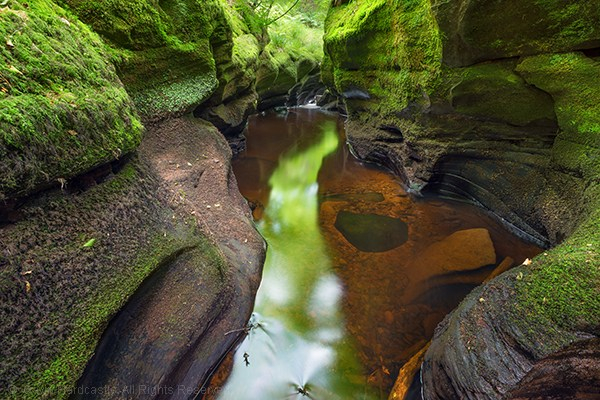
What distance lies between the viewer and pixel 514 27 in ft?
11.2

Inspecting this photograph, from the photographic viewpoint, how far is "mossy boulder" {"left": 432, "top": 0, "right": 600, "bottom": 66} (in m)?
3.03

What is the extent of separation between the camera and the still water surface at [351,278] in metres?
2.79

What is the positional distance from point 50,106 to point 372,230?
4.31 m

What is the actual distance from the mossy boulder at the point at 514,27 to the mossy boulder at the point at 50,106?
156 inches

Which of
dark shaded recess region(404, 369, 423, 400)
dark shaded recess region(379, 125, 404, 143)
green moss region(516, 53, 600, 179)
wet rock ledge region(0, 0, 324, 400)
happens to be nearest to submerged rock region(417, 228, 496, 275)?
green moss region(516, 53, 600, 179)

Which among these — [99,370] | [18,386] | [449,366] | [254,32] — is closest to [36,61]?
[18,386]

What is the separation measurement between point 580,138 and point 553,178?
0.65 metres

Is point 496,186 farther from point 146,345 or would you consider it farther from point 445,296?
point 146,345

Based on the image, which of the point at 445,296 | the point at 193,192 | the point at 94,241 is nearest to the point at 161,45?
the point at 193,192

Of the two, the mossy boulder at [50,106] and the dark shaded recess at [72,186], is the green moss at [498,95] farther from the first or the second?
the dark shaded recess at [72,186]

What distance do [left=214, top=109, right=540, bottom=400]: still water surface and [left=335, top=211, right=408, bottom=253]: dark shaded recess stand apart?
2cm

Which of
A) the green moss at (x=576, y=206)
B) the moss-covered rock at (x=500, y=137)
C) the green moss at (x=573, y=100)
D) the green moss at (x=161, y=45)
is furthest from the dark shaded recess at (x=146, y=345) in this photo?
the green moss at (x=573, y=100)

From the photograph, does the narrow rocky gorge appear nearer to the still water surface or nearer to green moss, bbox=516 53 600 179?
green moss, bbox=516 53 600 179

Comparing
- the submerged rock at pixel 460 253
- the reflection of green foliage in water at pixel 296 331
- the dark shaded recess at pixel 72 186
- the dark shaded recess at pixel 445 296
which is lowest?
the reflection of green foliage in water at pixel 296 331
